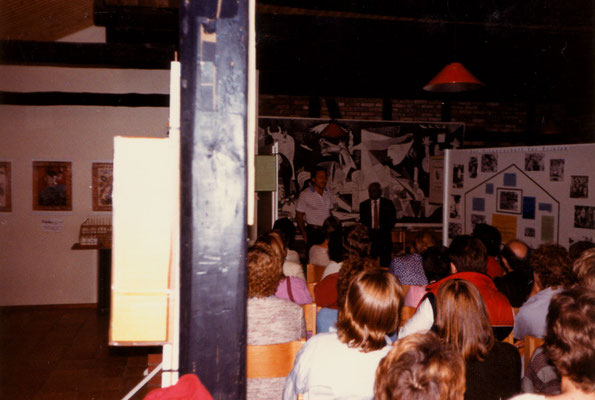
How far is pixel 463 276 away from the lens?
9.87ft

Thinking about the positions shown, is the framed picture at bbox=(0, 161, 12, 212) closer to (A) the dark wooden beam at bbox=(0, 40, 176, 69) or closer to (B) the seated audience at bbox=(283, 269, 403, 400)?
(A) the dark wooden beam at bbox=(0, 40, 176, 69)

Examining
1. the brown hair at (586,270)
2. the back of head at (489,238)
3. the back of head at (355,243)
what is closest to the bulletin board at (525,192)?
the back of head at (489,238)

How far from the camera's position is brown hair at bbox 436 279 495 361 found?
2.08 metres

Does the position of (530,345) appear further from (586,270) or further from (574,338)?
(574,338)

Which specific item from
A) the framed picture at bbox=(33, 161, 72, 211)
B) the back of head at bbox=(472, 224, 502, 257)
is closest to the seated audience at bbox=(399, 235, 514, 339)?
the back of head at bbox=(472, 224, 502, 257)

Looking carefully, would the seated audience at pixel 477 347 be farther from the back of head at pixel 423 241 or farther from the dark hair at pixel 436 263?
the back of head at pixel 423 241

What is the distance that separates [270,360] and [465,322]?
0.86 meters

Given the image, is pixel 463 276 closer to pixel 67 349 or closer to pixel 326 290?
pixel 326 290

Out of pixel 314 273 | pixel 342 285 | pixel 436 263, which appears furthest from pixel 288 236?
pixel 342 285

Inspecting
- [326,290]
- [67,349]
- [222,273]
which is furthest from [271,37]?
[222,273]

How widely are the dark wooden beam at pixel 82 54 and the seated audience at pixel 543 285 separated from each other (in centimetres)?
463

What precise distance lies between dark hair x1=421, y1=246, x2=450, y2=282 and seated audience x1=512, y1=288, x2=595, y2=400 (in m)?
1.60

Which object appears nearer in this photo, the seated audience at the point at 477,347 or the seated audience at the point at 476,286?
the seated audience at the point at 477,347

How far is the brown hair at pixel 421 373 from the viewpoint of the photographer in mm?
1336
